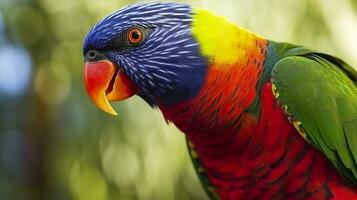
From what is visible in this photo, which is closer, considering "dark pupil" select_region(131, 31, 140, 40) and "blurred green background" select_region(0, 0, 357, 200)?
"dark pupil" select_region(131, 31, 140, 40)

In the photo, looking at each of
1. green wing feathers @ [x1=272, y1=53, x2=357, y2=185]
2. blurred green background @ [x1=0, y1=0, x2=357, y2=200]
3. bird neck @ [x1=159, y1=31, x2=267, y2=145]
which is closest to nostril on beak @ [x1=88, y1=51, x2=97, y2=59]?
bird neck @ [x1=159, y1=31, x2=267, y2=145]

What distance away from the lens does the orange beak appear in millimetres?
1946

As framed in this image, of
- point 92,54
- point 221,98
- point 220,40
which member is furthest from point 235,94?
point 92,54

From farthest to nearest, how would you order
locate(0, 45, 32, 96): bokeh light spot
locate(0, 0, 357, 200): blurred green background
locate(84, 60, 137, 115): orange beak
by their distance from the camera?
1. locate(0, 45, 32, 96): bokeh light spot
2. locate(0, 0, 357, 200): blurred green background
3. locate(84, 60, 137, 115): orange beak

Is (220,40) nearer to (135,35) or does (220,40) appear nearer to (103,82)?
(135,35)

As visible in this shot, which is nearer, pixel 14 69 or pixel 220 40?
pixel 220 40

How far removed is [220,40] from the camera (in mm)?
2012

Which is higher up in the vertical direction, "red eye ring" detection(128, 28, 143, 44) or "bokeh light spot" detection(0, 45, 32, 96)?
"red eye ring" detection(128, 28, 143, 44)

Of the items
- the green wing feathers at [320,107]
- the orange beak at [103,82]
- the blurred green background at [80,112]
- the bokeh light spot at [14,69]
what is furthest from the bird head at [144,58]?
the bokeh light spot at [14,69]

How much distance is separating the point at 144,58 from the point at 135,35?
0.30ft

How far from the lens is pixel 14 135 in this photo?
16.6 ft

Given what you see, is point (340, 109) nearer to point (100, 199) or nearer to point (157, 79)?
point (157, 79)

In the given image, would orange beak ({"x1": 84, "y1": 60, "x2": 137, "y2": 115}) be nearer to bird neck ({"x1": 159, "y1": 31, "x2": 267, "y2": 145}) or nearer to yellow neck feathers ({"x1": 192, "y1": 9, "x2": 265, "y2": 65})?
bird neck ({"x1": 159, "y1": 31, "x2": 267, "y2": 145})

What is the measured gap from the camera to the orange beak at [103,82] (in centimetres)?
195
